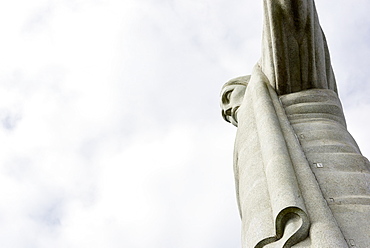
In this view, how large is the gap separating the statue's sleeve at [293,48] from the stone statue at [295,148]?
0.04ft

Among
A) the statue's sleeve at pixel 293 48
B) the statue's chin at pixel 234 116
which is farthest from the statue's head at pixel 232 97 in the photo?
the statue's sleeve at pixel 293 48

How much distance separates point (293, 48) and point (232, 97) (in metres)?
1.49

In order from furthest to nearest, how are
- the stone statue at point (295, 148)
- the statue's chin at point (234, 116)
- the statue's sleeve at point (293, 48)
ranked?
the statue's chin at point (234, 116), the statue's sleeve at point (293, 48), the stone statue at point (295, 148)

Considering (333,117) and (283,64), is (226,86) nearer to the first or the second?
(283,64)

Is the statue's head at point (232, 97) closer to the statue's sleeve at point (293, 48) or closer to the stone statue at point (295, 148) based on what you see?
the stone statue at point (295, 148)

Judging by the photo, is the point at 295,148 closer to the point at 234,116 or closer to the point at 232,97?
the point at 234,116

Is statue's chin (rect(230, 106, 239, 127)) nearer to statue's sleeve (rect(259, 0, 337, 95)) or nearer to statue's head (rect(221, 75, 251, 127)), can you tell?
statue's head (rect(221, 75, 251, 127))

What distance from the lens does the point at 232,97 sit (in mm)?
8617

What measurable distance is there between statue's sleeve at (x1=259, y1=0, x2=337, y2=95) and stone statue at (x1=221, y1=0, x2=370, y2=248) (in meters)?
0.01

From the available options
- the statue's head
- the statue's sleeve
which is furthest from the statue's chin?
the statue's sleeve

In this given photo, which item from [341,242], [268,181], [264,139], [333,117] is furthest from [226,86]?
[341,242]

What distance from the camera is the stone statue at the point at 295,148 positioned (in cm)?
467

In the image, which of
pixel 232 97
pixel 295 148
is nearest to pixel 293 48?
pixel 232 97

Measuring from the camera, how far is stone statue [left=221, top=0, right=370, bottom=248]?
467cm
